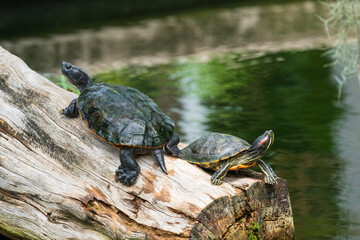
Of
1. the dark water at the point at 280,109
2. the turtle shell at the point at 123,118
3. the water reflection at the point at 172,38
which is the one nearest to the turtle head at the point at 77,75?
the turtle shell at the point at 123,118

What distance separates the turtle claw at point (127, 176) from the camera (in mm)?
2271

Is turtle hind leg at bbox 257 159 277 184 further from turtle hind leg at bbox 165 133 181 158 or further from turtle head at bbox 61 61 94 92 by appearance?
turtle head at bbox 61 61 94 92

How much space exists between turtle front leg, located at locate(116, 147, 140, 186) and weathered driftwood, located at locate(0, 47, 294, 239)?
0.04 meters

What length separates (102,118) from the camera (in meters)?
2.37

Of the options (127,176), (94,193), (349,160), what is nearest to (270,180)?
(127,176)

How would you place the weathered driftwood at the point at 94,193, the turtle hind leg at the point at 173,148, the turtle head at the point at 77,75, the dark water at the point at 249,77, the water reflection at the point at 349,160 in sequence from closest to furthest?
the weathered driftwood at the point at 94,193
the turtle hind leg at the point at 173,148
the turtle head at the point at 77,75
the water reflection at the point at 349,160
the dark water at the point at 249,77

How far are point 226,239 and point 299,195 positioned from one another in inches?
44.0

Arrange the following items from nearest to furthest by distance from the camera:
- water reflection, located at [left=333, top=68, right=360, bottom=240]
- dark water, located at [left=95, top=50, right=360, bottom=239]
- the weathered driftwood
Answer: the weathered driftwood < water reflection, located at [left=333, top=68, right=360, bottom=240] < dark water, located at [left=95, top=50, right=360, bottom=239]

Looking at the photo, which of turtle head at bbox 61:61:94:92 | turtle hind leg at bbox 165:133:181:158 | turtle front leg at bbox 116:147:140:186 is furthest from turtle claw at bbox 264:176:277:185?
turtle head at bbox 61:61:94:92

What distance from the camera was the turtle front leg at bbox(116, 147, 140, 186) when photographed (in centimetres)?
228

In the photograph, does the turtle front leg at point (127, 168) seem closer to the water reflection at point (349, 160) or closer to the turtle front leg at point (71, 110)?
the turtle front leg at point (71, 110)

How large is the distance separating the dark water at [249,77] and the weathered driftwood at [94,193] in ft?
1.92

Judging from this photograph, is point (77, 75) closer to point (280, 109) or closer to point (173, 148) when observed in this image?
point (173, 148)

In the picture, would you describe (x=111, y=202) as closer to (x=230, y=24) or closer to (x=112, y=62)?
(x=112, y=62)
